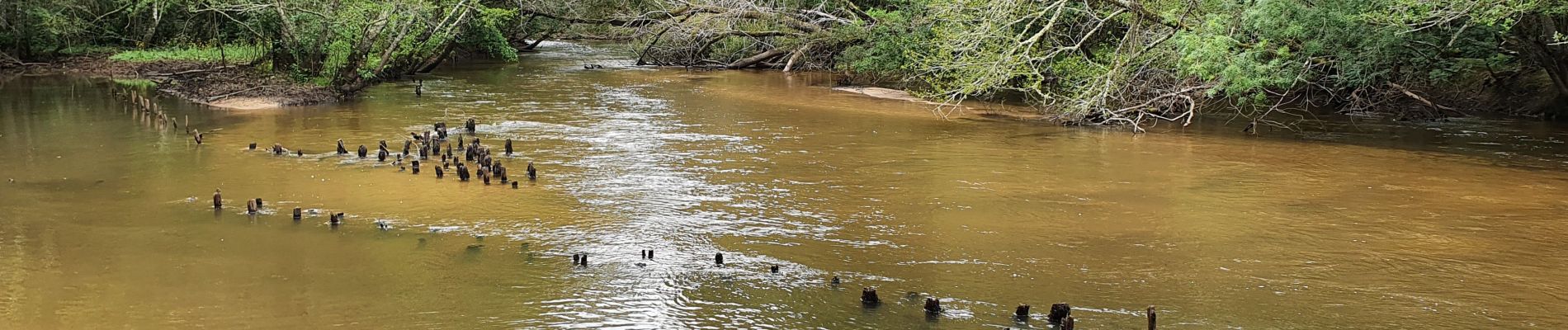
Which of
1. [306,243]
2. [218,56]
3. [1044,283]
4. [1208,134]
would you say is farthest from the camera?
[218,56]

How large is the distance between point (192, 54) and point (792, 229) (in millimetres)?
25386

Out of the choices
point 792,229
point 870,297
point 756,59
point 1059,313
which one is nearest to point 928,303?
point 870,297

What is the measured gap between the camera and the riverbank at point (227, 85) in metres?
23.9

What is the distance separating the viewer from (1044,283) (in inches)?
380

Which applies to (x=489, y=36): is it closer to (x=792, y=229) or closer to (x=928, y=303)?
(x=792, y=229)

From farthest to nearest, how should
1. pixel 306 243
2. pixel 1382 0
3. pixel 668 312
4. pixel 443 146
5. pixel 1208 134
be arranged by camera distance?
pixel 1208 134 → pixel 443 146 → pixel 1382 0 → pixel 306 243 → pixel 668 312

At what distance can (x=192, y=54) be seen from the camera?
32.0 meters

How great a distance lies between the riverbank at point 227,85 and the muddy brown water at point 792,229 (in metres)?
3.50

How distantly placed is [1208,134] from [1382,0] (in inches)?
189

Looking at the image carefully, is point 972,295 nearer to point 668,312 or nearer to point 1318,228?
point 668,312

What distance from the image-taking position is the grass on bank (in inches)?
1160

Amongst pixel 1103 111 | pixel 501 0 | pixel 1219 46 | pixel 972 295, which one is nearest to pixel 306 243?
pixel 972 295

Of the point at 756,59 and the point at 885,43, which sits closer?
the point at 885,43

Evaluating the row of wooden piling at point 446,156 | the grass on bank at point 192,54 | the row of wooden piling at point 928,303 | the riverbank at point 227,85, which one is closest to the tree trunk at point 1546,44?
the row of wooden piling at point 928,303
